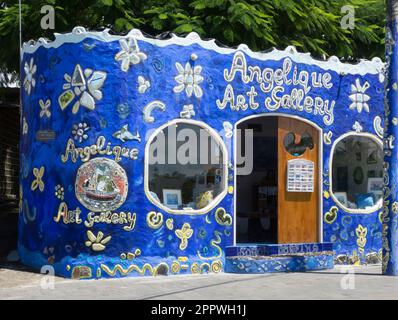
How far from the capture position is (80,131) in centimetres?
1134

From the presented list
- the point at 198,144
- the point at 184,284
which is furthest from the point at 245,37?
the point at 184,284

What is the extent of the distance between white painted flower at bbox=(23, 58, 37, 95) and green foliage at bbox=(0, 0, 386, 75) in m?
2.67

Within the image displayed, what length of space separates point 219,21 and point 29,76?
15.6ft

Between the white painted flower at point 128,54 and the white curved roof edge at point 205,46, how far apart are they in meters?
0.11

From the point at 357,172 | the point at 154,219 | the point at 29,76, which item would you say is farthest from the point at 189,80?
the point at 357,172

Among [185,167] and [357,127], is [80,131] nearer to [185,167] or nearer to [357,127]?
[185,167]

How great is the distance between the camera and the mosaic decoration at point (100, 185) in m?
11.2

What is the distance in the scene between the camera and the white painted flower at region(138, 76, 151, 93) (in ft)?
37.7

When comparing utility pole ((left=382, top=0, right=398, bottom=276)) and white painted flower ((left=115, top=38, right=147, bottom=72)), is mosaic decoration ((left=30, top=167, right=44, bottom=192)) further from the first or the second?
utility pole ((left=382, top=0, right=398, bottom=276))

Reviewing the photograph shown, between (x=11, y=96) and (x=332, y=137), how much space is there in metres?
13.1

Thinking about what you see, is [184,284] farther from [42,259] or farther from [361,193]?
[361,193]

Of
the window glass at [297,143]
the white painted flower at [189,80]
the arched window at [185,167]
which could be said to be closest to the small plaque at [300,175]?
the window glass at [297,143]

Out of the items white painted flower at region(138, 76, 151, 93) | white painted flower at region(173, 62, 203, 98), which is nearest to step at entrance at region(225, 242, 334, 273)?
white painted flower at region(173, 62, 203, 98)

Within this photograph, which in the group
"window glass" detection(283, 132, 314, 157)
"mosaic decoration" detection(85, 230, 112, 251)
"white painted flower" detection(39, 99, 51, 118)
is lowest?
"mosaic decoration" detection(85, 230, 112, 251)
